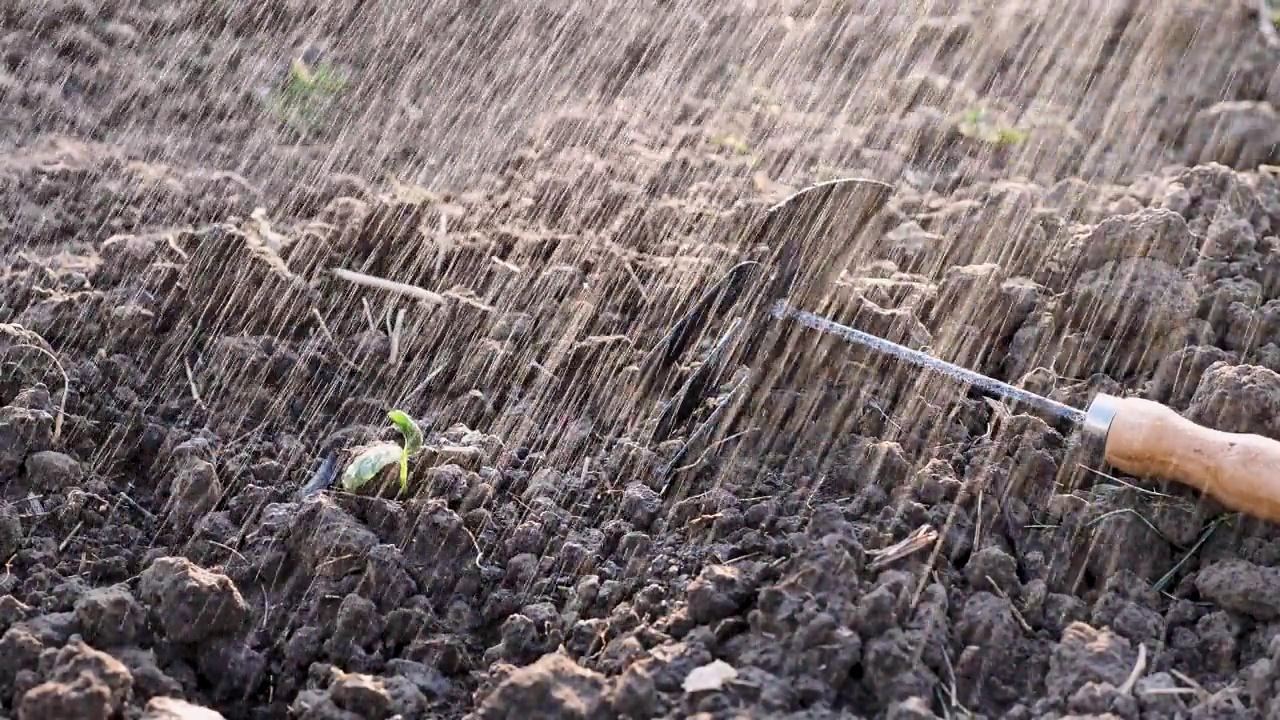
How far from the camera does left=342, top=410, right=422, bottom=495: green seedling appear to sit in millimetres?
2271

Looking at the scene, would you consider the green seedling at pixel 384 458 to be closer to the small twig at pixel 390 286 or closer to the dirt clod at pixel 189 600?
the dirt clod at pixel 189 600

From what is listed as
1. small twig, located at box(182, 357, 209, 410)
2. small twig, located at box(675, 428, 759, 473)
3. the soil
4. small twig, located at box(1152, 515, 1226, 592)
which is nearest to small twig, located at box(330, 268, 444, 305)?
the soil

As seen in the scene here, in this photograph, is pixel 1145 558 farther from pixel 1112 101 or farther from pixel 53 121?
pixel 53 121

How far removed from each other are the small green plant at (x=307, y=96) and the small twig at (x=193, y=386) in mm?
1119

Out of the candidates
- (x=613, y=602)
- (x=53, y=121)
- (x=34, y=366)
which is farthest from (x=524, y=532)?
(x=53, y=121)

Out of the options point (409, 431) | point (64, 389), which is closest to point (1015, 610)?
point (409, 431)

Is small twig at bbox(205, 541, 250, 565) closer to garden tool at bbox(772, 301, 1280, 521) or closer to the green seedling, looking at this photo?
the green seedling

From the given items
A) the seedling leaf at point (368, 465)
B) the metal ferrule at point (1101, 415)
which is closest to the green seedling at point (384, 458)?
the seedling leaf at point (368, 465)

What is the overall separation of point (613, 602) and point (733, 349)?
0.65 metres

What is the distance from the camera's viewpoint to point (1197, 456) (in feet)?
7.09

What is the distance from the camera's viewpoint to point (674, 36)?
402 cm

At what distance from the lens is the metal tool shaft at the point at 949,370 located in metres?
2.38

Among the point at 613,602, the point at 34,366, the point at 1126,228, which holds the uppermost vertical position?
the point at 1126,228

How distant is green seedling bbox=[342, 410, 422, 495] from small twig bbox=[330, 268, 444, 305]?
456mm
